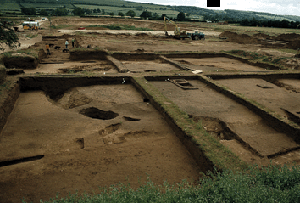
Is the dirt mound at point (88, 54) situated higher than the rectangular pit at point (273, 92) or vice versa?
the dirt mound at point (88, 54)

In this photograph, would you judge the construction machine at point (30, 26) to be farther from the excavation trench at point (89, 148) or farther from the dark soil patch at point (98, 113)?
the dark soil patch at point (98, 113)

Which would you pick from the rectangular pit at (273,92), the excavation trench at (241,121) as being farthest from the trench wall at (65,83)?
the rectangular pit at (273,92)

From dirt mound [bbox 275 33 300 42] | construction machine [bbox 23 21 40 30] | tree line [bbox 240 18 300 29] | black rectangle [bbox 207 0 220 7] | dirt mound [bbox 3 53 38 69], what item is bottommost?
dirt mound [bbox 3 53 38 69]

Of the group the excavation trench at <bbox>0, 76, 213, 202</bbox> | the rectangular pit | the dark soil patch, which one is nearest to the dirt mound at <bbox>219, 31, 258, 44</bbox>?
the rectangular pit

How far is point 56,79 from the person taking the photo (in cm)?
942

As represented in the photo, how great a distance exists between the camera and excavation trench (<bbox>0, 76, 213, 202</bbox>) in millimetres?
4211

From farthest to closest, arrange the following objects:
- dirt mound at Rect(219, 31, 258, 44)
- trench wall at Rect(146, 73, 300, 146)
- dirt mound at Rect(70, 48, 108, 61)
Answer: dirt mound at Rect(219, 31, 258, 44), dirt mound at Rect(70, 48, 108, 61), trench wall at Rect(146, 73, 300, 146)

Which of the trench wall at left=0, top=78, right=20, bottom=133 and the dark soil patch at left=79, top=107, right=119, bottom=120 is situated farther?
the dark soil patch at left=79, top=107, right=119, bottom=120

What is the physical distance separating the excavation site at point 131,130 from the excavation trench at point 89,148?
0.8 inches

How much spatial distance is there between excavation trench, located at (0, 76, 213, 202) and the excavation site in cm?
2

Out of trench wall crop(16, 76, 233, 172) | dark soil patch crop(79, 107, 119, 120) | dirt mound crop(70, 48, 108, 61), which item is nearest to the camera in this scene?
dark soil patch crop(79, 107, 119, 120)

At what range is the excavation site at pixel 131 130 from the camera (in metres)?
4.38

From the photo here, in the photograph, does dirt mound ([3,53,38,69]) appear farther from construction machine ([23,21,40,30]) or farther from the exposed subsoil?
construction machine ([23,21,40,30])

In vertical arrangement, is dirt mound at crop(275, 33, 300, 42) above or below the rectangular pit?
above
